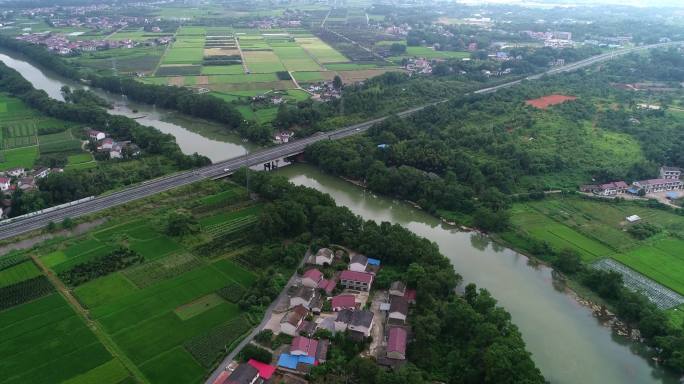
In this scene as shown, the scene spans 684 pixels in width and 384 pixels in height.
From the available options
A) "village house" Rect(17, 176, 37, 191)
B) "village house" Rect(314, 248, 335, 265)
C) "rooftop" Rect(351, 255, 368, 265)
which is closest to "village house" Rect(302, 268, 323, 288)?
"village house" Rect(314, 248, 335, 265)

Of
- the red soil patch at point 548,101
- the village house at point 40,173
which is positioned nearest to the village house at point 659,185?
the red soil patch at point 548,101

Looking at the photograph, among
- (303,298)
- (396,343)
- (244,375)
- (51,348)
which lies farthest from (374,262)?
(51,348)

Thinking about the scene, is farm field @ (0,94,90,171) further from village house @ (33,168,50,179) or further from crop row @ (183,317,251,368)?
crop row @ (183,317,251,368)

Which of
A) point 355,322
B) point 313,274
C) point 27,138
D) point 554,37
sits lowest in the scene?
point 27,138

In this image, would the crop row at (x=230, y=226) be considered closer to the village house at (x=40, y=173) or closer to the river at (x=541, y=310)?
the river at (x=541, y=310)

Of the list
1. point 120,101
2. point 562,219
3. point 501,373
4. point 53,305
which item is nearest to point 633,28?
point 562,219

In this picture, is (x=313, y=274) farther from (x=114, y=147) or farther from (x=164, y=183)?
(x=114, y=147)
